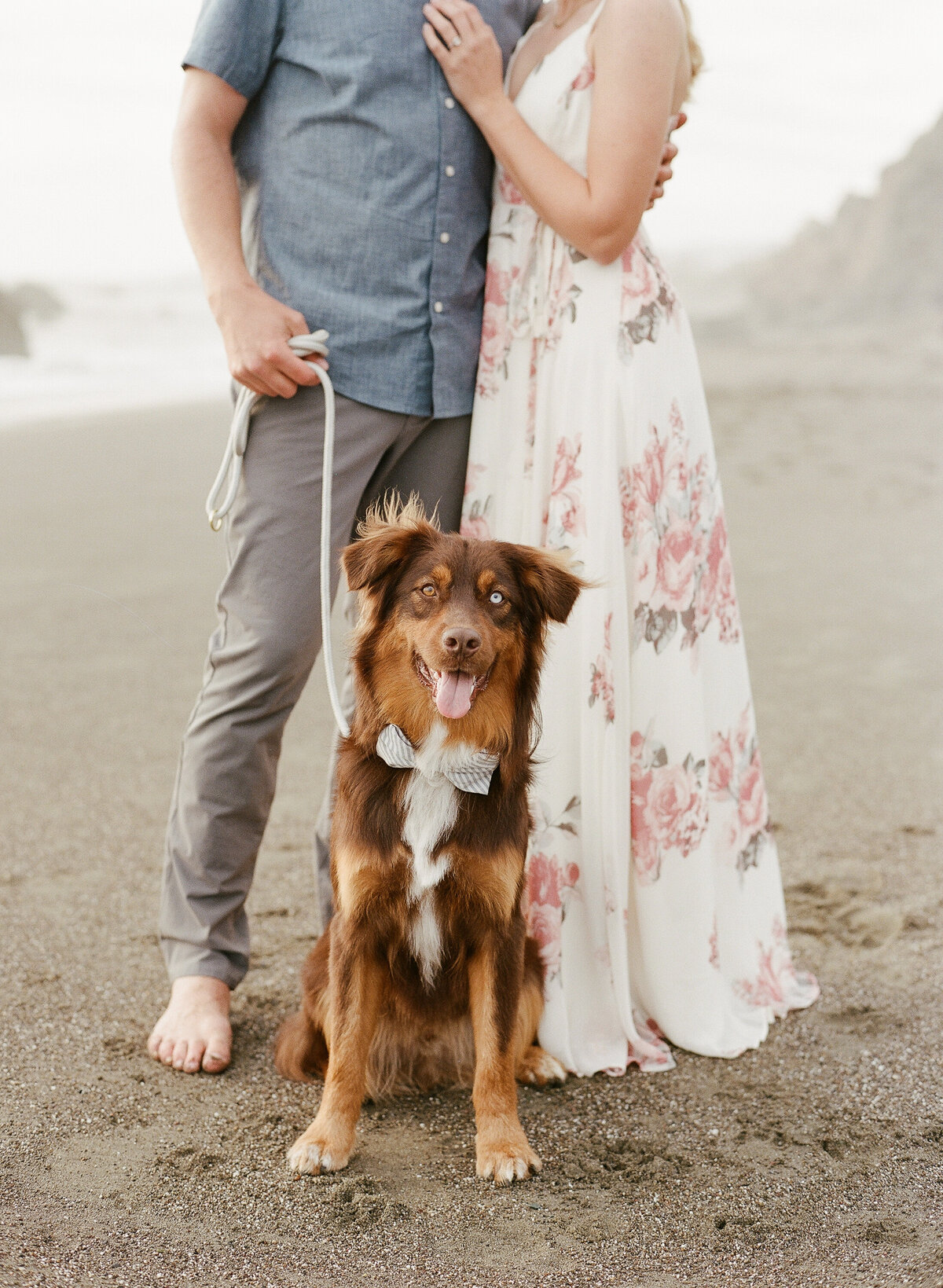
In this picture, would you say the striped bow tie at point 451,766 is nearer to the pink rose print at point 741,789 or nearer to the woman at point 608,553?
the woman at point 608,553

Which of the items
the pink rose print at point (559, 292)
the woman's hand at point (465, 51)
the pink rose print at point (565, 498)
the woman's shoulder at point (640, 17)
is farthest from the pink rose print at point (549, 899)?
the woman's shoulder at point (640, 17)

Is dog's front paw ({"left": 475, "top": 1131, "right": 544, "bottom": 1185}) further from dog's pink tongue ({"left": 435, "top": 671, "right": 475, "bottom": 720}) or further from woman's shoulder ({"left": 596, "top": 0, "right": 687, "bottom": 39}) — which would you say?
woman's shoulder ({"left": 596, "top": 0, "right": 687, "bottom": 39})

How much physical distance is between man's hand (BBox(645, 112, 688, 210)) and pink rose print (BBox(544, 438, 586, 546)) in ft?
2.08

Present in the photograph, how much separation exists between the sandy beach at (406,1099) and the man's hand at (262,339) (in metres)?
1.53

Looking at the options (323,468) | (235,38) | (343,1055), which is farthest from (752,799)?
(235,38)

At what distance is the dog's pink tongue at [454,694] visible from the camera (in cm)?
227

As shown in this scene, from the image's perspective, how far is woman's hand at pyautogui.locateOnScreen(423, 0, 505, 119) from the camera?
260 cm

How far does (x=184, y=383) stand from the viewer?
1330 centimetres

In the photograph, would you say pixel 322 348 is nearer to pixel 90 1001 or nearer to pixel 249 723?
pixel 249 723

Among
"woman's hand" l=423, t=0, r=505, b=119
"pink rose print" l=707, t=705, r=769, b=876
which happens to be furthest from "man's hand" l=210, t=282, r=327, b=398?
"pink rose print" l=707, t=705, r=769, b=876

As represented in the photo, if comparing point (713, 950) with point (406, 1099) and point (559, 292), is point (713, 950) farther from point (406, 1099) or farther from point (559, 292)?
point (559, 292)

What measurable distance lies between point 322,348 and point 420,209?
15.3 inches

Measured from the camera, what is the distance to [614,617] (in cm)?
281

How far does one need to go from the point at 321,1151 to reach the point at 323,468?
1.41 metres
